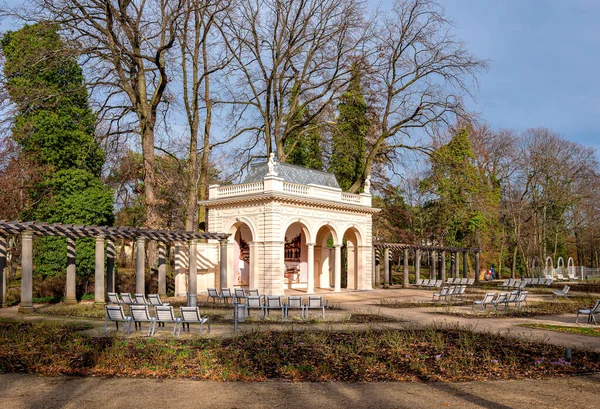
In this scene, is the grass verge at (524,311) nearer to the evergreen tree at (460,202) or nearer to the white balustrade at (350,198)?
the white balustrade at (350,198)

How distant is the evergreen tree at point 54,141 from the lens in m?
26.9

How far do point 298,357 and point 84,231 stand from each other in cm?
1418

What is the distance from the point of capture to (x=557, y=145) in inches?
2071

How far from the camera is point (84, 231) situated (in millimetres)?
22156

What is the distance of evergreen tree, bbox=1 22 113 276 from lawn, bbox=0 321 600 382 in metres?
14.8

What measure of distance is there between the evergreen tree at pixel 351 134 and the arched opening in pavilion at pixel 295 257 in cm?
819

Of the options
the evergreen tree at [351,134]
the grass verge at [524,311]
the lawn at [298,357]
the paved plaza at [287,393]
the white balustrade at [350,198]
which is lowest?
the grass verge at [524,311]

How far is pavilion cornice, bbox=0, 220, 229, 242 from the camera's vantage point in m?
19.7

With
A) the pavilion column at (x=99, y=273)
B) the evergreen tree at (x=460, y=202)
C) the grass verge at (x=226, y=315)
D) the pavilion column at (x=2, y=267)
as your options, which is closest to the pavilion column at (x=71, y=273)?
the grass verge at (x=226, y=315)

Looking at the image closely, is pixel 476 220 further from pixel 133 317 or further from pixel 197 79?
pixel 133 317

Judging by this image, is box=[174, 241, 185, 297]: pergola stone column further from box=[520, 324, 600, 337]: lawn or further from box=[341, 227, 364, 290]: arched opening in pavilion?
box=[520, 324, 600, 337]: lawn

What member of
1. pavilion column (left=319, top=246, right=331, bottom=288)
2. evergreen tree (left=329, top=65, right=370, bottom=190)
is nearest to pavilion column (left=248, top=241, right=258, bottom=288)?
pavilion column (left=319, top=246, right=331, bottom=288)

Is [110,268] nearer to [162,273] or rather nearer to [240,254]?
[162,273]

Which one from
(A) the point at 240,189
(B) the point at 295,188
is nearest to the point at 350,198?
(B) the point at 295,188
